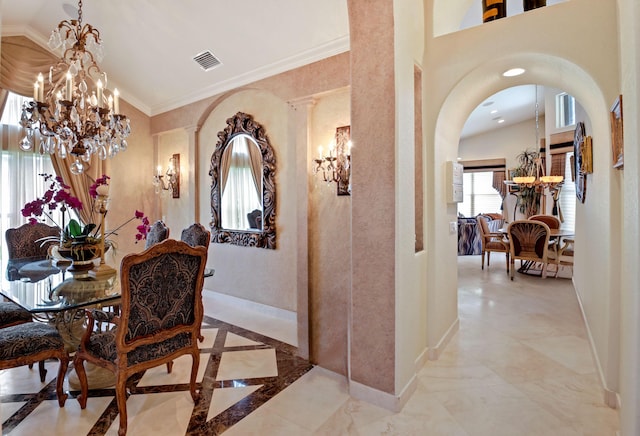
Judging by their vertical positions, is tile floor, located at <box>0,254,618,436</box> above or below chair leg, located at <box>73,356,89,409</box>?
below


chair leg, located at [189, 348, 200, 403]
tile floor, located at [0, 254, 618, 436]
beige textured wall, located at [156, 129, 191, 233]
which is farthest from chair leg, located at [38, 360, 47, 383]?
beige textured wall, located at [156, 129, 191, 233]

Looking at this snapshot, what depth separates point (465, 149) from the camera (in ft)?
35.6

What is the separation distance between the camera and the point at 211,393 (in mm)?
2516

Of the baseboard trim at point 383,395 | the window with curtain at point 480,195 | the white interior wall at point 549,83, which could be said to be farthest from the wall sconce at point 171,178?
the window with curtain at point 480,195

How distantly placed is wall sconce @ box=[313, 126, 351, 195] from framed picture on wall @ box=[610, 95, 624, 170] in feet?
6.02

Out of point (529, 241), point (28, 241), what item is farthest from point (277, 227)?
point (529, 241)

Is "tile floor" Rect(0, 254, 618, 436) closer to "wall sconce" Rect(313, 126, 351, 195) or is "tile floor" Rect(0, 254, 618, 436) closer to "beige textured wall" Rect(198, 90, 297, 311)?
"beige textured wall" Rect(198, 90, 297, 311)

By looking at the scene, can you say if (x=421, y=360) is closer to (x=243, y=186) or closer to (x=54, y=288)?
(x=54, y=288)

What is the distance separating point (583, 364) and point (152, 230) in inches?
166

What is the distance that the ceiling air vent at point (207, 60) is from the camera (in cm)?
396

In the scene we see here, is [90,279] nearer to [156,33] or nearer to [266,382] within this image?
[266,382]

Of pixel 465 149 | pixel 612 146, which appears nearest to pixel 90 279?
pixel 612 146

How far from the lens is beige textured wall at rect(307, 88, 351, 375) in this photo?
297 centimetres

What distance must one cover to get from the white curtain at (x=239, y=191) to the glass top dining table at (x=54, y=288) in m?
1.95
